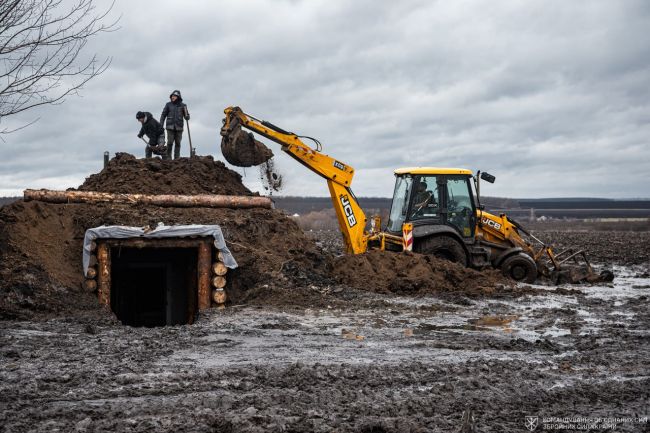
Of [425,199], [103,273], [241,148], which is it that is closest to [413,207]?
[425,199]

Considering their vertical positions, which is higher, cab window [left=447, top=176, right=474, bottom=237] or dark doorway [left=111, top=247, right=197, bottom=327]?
cab window [left=447, top=176, right=474, bottom=237]

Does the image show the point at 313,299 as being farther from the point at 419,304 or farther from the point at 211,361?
the point at 211,361

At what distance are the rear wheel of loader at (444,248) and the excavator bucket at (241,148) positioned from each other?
4100 mm

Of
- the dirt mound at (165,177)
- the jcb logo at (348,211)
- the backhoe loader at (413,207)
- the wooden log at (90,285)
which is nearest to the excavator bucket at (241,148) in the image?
the backhoe loader at (413,207)

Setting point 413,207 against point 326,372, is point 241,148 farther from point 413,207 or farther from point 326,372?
point 326,372

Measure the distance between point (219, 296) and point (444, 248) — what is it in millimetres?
5607

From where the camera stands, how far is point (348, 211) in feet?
56.8

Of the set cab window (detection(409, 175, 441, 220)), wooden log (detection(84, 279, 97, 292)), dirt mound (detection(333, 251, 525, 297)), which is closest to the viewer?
wooden log (detection(84, 279, 97, 292))

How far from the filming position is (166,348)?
910cm

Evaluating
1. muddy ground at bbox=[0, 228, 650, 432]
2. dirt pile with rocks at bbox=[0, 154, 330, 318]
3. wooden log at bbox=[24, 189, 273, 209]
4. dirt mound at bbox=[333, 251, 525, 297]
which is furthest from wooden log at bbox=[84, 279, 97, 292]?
dirt mound at bbox=[333, 251, 525, 297]

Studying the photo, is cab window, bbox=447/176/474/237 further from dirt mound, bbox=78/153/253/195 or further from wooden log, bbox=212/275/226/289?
wooden log, bbox=212/275/226/289

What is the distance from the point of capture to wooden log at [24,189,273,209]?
14.6 meters

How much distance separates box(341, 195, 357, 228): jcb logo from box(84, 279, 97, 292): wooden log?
6191 millimetres

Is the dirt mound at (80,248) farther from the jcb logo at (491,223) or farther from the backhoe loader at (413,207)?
the jcb logo at (491,223)
